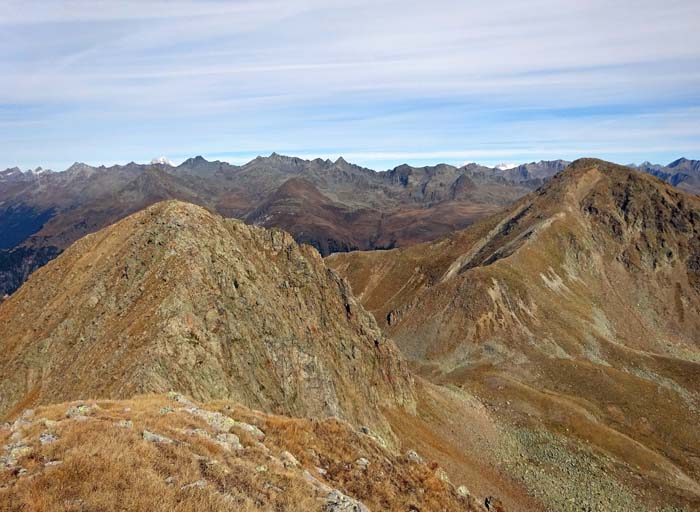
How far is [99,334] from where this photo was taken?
49.5 metres

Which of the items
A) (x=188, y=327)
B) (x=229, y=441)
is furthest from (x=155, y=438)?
(x=188, y=327)

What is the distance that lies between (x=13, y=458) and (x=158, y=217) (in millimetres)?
45309

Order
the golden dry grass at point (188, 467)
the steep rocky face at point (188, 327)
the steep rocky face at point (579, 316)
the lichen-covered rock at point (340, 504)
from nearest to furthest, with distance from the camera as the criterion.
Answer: the golden dry grass at point (188, 467), the lichen-covered rock at point (340, 504), the steep rocky face at point (188, 327), the steep rocky face at point (579, 316)

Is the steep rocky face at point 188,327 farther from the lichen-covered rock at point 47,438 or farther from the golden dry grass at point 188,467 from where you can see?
the lichen-covered rock at point 47,438

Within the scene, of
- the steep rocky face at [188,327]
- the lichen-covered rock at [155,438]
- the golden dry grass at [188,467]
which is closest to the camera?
the golden dry grass at [188,467]

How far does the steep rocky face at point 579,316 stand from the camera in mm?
83250

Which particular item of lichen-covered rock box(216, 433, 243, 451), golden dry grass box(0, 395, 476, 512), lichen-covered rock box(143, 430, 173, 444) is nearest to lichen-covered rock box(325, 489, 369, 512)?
golden dry grass box(0, 395, 476, 512)

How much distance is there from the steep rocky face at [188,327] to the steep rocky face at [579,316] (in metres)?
33.7

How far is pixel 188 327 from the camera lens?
46219 mm

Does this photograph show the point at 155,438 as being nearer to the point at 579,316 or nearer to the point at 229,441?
the point at 229,441

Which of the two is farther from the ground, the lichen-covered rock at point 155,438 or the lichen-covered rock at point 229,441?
the lichen-covered rock at point 155,438

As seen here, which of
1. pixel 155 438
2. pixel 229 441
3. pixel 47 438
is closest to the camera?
pixel 47 438

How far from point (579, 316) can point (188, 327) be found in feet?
386

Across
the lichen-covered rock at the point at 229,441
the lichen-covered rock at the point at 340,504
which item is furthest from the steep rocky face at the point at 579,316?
the lichen-covered rock at the point at 229,441
